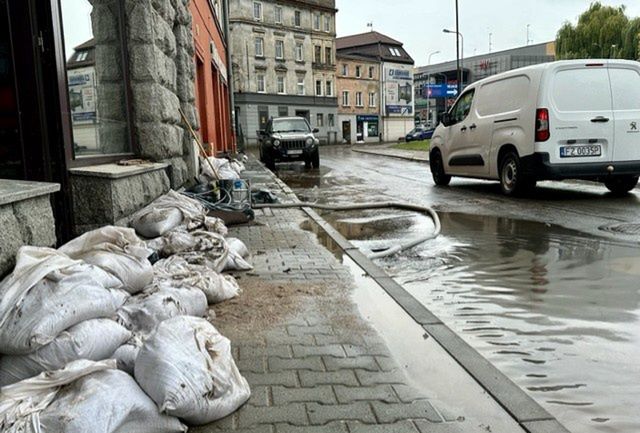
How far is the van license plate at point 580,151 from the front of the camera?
859cm

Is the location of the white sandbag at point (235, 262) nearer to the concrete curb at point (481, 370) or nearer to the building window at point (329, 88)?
the concrete curb at point (481, 370)

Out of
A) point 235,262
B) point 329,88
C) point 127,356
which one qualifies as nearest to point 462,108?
point 235,262

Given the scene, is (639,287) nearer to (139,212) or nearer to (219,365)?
(219,365)

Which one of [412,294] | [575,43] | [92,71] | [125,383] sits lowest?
[412,294]

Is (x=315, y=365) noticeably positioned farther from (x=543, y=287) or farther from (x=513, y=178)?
(x=513, y=178)

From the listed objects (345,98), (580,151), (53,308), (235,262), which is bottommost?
(235,262)

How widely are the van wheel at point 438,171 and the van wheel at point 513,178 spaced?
2.46 metres

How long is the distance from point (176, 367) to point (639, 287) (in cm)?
363

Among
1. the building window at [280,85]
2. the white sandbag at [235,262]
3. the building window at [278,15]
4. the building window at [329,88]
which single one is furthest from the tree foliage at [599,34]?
the white sandbag at [235,262]

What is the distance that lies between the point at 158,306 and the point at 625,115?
8180 millimetres

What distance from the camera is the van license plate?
8586mm

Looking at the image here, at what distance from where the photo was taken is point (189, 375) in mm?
2279

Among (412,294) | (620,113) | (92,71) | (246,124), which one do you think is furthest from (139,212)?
(246,124)

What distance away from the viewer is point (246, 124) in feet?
172
